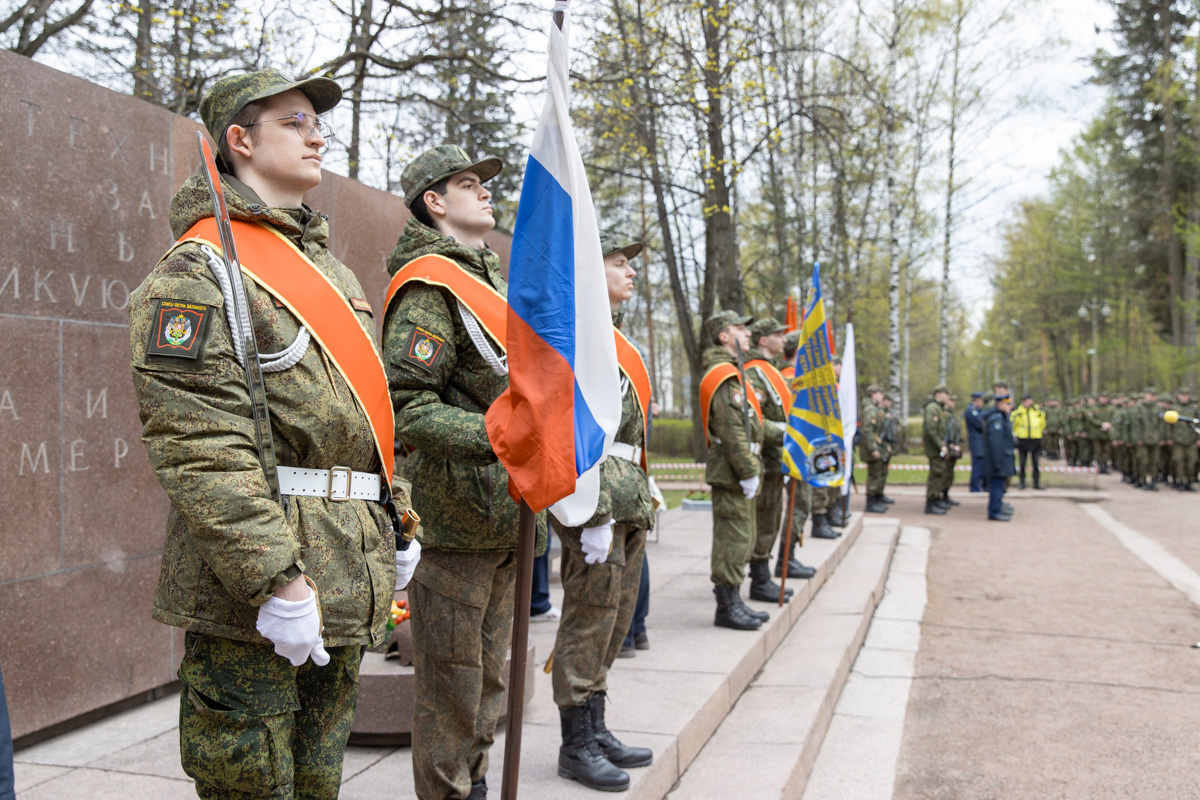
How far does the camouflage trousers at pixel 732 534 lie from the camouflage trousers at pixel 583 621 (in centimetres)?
259

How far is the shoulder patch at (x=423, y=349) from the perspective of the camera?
9.38ft

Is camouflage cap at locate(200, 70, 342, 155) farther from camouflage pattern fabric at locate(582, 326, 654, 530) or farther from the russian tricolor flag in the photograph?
camouflage pattern fabric at locate(582, 326, 654, 530)

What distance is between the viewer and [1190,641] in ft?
23.7

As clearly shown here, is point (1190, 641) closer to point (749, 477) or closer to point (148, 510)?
point (749, 477)

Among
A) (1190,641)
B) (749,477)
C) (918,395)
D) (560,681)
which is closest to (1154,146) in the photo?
(1190,641)

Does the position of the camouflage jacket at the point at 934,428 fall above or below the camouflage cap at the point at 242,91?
below

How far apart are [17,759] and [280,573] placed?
2850 mm

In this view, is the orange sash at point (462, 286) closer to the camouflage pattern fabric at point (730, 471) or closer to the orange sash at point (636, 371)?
the orange sash at point (636, 371)

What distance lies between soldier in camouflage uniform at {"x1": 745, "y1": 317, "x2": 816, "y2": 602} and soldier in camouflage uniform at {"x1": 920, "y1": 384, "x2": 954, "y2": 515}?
27.9 ft

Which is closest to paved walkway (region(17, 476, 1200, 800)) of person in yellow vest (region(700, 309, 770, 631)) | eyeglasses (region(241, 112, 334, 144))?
person in yellow vest (region(700, 309, 770, 631))

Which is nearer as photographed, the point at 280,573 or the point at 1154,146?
the point at 280,573

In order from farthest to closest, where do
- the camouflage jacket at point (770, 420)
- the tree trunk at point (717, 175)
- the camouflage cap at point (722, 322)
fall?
the tree trunk at point (717, 175) → the camouflage jacket at point (770, 420) → the camouflage cap at point (722, 322)

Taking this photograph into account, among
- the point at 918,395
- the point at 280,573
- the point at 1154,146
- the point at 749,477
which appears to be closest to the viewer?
the point at 280,573

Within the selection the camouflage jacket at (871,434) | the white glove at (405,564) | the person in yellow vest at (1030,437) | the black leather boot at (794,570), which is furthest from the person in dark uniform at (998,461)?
the white glove at (405,564)
